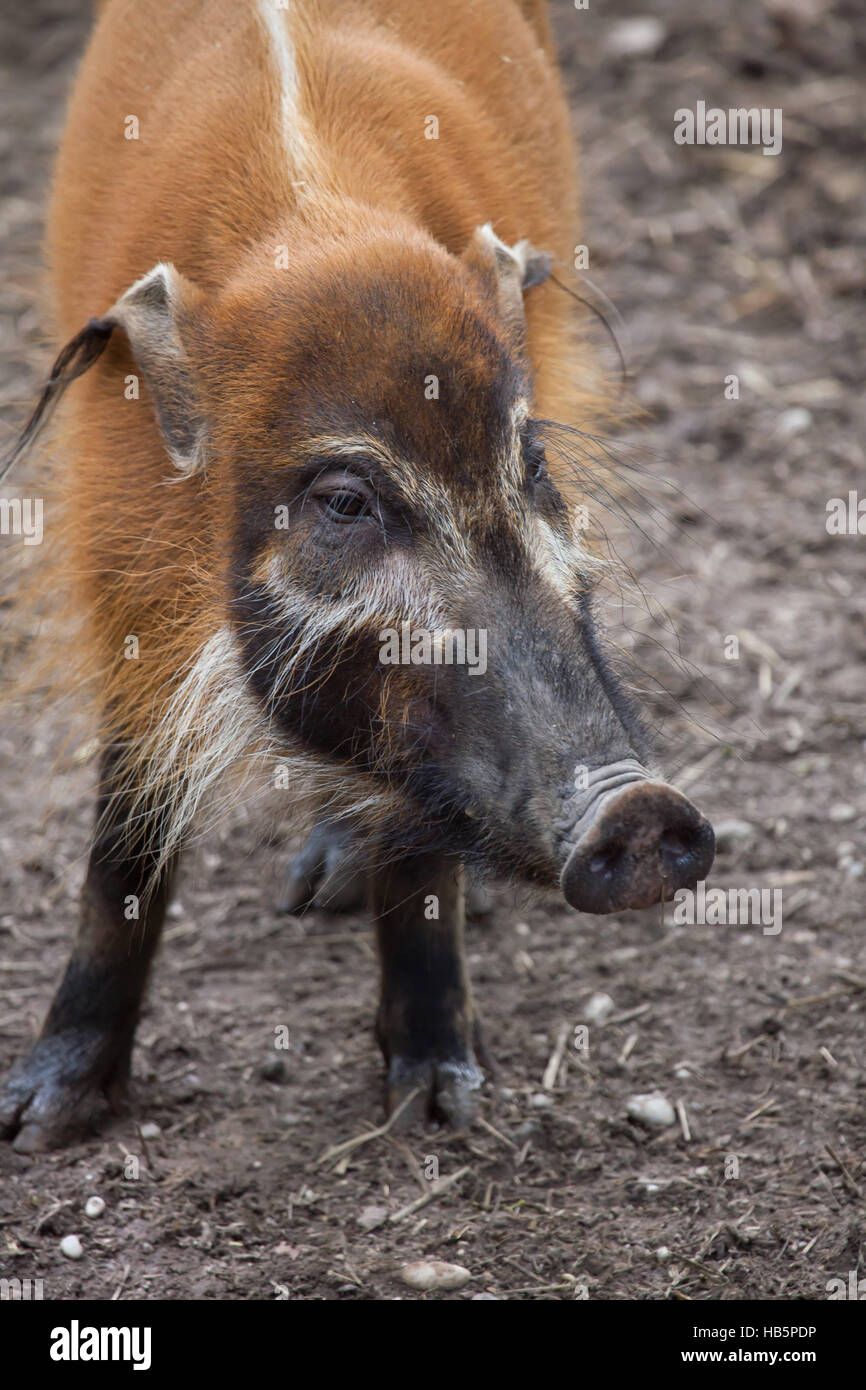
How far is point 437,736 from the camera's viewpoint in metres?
3.24

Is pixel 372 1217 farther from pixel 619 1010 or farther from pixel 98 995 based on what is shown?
pixel 619 1010

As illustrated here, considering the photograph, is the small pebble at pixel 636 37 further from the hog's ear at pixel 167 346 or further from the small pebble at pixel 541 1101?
the small pebble at pixel 541 1101

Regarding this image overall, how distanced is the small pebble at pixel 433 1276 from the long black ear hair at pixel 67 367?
215 cm

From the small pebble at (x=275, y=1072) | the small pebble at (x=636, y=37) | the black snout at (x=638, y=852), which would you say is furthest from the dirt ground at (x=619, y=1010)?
the small pebble at (x=636, y=37)

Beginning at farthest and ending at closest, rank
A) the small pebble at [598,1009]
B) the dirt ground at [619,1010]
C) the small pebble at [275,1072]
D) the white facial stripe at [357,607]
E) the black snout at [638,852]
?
the small pebble at [598,1009], the small pebble at [275,1072], the dirt ground at [619,1010], the white facial stripe at [357,607], the black snout at [638,852]

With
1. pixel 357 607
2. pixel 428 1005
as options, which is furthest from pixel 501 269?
pixel 428 1005

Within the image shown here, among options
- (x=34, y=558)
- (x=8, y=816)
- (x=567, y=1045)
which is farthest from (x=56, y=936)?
(x=567, y=1045)

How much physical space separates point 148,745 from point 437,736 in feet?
2.94

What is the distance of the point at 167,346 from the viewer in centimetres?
349

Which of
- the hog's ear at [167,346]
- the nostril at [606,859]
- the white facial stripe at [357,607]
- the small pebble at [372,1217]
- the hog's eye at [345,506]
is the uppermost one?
the hog's ear at [167,346]

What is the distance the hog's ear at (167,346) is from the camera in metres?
3.47

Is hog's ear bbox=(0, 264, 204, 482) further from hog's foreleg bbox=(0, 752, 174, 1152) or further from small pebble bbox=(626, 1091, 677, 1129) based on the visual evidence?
small pebble bbox=(626, 1091, 677, 1129)

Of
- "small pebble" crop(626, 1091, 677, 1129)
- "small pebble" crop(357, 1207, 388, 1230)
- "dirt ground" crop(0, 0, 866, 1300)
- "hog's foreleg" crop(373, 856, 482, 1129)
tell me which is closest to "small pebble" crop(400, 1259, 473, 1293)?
"dirt ground" crop(0, 0, 866, 1300)

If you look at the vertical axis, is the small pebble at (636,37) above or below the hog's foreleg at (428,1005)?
above
